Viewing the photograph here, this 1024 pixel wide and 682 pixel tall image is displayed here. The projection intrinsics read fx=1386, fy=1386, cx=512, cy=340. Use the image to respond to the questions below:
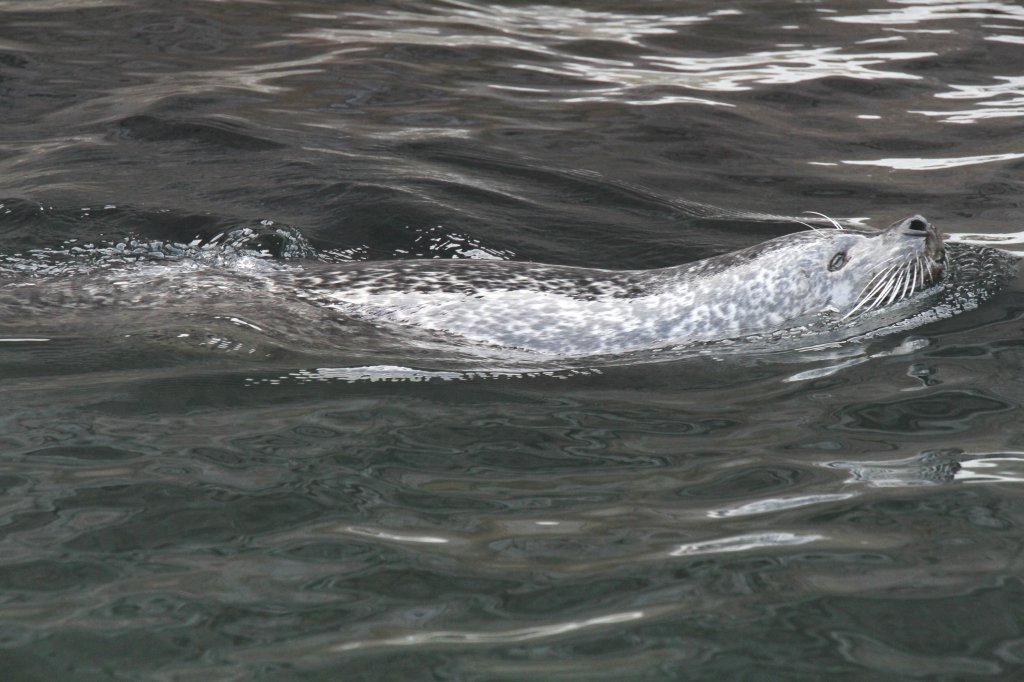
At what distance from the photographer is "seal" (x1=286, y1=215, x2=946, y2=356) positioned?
5895 mm

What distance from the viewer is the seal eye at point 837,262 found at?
20.2 ft

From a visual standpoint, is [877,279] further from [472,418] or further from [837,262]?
[472,418]

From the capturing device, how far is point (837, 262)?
6164 mm

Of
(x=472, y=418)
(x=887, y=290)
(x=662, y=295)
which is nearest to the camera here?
(x=472, y=418)

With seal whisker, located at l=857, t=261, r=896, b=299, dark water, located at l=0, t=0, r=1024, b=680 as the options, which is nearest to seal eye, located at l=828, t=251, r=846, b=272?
seal whisker, located at l=857, t=261, r=896, b=299

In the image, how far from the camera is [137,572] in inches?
128

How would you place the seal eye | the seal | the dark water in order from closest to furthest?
the dark water
the seal
the seal eye

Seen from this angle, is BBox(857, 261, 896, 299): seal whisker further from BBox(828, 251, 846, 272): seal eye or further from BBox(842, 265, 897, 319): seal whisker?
BBox(828, 251, 846, 272): seal eye

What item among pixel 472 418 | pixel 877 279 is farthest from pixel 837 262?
pixel 472 418

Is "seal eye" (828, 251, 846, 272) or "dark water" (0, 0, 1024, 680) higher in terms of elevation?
"seal eye" (828, 251, 846, 272)

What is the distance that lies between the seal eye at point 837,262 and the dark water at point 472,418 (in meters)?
0.56

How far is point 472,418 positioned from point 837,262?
2.36 m

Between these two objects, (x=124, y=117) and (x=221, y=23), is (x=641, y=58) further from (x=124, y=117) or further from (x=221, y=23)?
(x=124, y=117)

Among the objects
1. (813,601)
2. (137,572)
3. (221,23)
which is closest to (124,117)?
(221,23)
